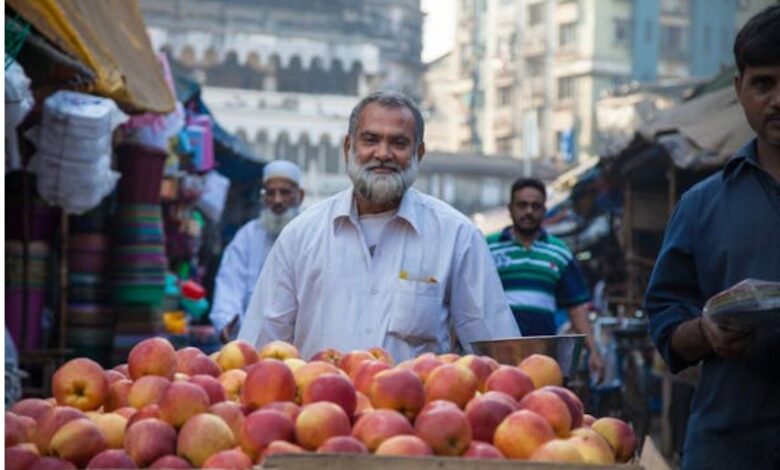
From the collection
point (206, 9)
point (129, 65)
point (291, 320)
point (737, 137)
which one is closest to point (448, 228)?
point (291, 320)

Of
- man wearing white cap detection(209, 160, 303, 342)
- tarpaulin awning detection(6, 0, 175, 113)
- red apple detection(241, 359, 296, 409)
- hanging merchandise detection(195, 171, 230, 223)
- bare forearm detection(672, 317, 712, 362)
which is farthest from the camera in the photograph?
hanging merchandise detection(195, 171, 230, 223)

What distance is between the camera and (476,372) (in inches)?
140

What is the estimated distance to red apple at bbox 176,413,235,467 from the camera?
3111 millimetres

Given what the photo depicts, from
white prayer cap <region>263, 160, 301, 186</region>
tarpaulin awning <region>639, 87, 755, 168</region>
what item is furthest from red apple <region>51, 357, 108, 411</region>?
tarpaulin awning <region>639, 87, 755, 168</region>

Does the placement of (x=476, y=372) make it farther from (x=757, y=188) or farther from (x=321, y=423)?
(x=757, y=188)

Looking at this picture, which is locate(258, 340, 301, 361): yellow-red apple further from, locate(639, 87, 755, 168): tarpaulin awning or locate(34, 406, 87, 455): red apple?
locate(639, 87, 755, 168): tarpaulin awning

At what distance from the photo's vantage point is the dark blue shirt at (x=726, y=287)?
3.68 metres

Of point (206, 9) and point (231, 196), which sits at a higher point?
point (206, 9)

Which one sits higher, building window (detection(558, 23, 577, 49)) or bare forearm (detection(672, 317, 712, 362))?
building window (detection(558, 23, 577, 49))

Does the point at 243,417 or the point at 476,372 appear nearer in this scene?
the point at 243,417

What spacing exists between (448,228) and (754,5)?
6132 cm

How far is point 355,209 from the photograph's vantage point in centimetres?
478

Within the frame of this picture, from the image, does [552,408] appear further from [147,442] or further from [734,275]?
[147,442]

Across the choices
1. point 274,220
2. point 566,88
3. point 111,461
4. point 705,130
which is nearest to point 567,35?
point 566,88
